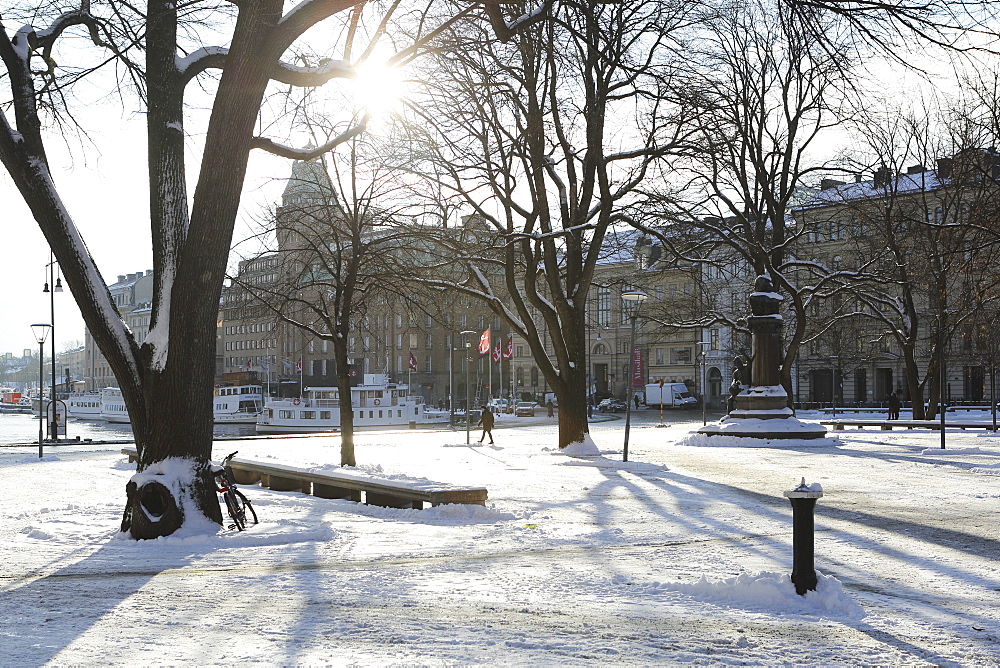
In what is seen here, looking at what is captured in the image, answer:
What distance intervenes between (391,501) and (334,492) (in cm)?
205

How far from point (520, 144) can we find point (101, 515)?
1345 cm

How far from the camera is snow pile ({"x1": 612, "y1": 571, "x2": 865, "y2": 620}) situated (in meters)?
6.92

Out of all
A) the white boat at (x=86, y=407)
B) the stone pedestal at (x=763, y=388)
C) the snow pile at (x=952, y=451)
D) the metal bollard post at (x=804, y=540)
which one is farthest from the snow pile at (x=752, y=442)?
the white boat at (x=86, y=407)

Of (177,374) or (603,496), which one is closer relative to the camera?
(177,374)

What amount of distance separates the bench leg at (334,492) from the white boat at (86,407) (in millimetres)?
83841

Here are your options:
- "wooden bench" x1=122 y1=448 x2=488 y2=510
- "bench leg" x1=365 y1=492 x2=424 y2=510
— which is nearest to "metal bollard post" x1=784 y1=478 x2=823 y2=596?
"wooden bench" x1=122 y1=448 x2=488 y2=510

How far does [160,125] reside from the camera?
10.7m

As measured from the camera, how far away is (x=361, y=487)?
13352mm

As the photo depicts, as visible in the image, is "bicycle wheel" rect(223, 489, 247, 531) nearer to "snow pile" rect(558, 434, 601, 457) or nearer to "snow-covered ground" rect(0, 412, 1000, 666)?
"snow-covered ground" rect(0, 412, 1000, 666)

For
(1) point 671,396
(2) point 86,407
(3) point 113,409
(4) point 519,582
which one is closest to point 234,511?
(4) point 519,582

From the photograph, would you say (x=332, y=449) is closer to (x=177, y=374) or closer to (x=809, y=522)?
(x=177, y=374)

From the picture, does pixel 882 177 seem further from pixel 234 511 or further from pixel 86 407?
pixel 86 407

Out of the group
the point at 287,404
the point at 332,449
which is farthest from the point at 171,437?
the point at 287,404

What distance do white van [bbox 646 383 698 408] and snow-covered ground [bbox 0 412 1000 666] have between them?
7052 centimetres
